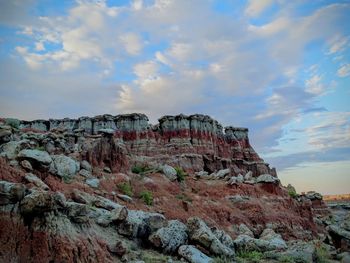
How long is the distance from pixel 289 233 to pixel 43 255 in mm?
29422

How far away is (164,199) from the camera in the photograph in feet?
89.5

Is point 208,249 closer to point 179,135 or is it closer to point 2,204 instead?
point 2,204

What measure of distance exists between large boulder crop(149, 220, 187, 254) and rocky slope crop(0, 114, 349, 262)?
0.14 ft

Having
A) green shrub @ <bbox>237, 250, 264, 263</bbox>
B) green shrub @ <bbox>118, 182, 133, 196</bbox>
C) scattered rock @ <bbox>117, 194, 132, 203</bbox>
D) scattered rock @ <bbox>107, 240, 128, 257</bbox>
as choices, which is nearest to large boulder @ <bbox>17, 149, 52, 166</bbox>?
scattered rock @ <bbox>117, 194, 132, 203</bbox>

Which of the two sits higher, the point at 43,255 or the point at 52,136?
the point at 52,136

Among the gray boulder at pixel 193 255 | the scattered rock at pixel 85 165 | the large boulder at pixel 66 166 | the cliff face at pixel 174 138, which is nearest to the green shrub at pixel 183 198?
the scattered rock at pixel 85 165

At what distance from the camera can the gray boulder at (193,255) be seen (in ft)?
43.8

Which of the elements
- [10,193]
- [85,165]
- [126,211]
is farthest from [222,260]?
[85,165]

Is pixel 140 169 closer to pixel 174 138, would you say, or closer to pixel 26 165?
pixel 26 165

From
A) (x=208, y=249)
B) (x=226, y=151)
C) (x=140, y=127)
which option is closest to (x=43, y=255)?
(x=208, y=249)

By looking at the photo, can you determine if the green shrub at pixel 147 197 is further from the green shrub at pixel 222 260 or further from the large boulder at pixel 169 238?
the green shrub at pixel 222 260

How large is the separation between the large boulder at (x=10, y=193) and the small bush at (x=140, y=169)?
74.2 ft

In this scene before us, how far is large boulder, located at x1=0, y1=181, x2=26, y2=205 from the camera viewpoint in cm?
1005

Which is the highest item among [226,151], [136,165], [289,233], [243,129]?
[243,129]
